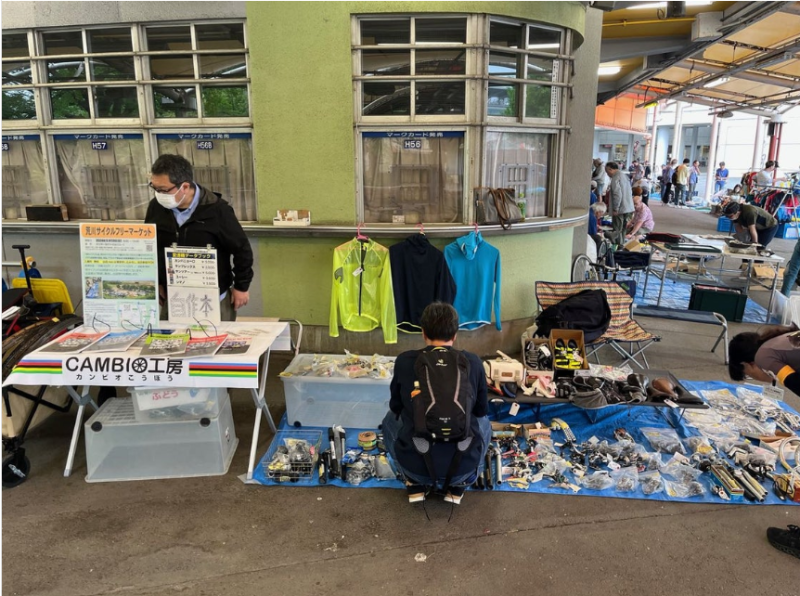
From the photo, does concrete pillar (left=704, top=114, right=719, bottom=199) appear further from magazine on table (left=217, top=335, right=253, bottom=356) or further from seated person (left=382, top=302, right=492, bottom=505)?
magazine on table (left=217, top=335, right=253, bottom=356)

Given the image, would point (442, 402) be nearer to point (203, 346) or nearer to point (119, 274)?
point (203, 346)

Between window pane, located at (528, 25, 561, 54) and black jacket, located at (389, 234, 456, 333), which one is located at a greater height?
window pane, located at (528, 25, 561, 54)

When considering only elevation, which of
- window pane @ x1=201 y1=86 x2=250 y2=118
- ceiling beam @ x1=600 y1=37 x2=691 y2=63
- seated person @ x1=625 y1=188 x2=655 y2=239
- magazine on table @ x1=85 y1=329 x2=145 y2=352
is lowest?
magazine on table @ x1=85 y1=329 x2=145 y2=352

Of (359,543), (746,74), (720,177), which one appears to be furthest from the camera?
(720,177)

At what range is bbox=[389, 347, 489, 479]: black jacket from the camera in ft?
10.4

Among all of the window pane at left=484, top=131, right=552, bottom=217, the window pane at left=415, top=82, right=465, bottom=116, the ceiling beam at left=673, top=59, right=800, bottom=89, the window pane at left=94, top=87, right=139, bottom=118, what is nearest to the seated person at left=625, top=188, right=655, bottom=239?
the ceiling beam at left=673, top=59, right=800, bottom=89

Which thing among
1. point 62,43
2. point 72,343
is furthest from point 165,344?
point 62,43

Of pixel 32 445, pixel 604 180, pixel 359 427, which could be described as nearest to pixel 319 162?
pixel 359 427

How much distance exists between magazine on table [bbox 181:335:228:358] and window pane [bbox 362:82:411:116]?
2.56 metres

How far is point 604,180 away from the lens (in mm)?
13539

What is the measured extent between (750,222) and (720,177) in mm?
15032

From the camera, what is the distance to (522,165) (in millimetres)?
5578

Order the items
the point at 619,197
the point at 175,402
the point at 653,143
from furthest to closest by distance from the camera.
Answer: the point at 653,143, the point at 619,197, the point at 175,402

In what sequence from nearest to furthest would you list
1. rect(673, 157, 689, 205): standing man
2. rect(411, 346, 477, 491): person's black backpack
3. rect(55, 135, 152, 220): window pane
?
1. rect(411, 346, 477, 491): person's black backpack
2. rect(55, 135, 152, 220): window pane
3. rect(673, 157, 689, 205): standing man
